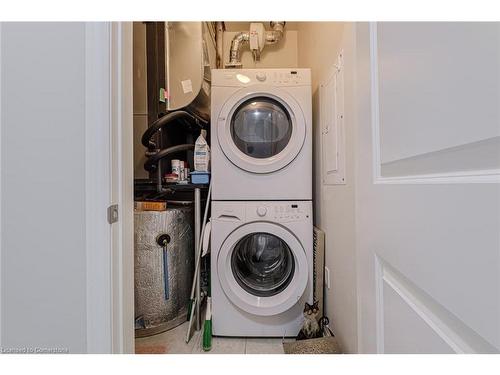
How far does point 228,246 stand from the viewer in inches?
56.4

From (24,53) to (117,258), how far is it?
0.59m

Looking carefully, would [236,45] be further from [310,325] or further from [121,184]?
[310,325]

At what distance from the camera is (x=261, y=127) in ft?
5.18

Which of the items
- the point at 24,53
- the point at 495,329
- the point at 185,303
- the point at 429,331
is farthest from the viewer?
the point at 185,303

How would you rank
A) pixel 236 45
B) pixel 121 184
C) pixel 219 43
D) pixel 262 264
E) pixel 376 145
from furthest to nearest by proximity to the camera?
pixel 219 43
pixel 236 45
pixel 262 264
pixel 121 184
pixel 376 145

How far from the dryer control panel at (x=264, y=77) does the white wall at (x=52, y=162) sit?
3.12 ft

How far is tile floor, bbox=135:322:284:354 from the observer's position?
4.47 feet

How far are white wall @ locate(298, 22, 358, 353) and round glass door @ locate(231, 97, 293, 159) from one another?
248 millimetres

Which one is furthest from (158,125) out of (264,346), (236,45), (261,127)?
(264,346)

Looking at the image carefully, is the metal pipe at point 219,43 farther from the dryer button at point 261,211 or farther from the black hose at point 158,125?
the dryer button at point 261,211

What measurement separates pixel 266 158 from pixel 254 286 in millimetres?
814

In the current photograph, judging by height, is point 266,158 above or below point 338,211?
above

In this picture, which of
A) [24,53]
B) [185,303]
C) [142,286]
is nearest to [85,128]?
[24,53]
